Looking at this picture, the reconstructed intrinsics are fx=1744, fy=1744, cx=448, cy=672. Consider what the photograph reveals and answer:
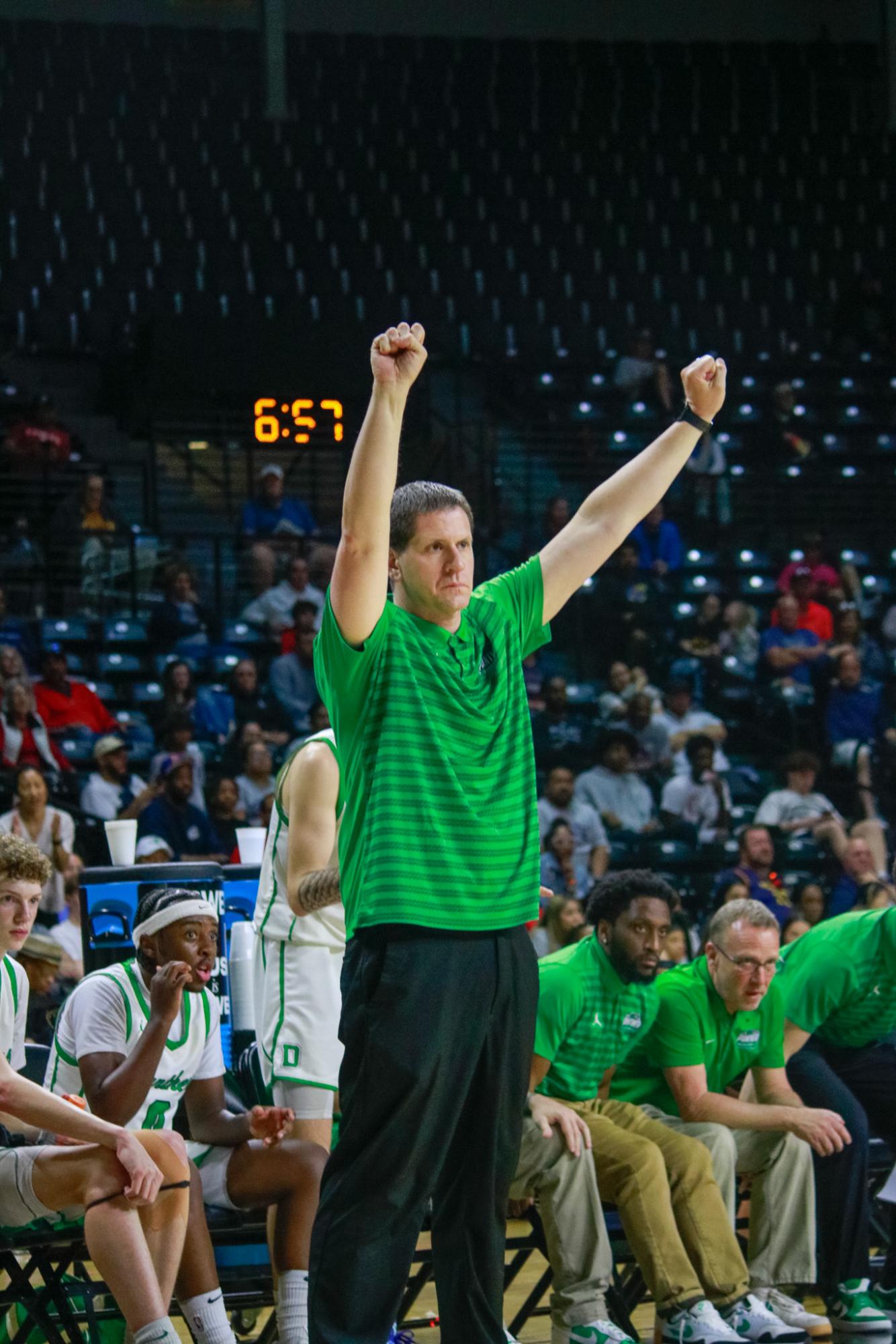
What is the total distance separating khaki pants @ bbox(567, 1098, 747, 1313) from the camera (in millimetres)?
4188

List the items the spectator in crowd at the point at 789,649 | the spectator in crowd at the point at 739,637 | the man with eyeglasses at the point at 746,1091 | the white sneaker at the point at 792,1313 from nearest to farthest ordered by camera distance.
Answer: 1. the white sneaker at the point at 792,1313
2. the man with eyeglasses at the point at 746,1091
3. the spectator in crowd at the point at 789,649
4. the spectator in crowd at the point at 739,637

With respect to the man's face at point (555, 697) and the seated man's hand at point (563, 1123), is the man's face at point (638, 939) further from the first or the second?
the man's face at point (555, 697)

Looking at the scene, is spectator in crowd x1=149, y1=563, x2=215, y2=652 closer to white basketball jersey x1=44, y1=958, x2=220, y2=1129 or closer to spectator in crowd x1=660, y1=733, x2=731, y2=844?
spectator in crowd x1=660, y1=733, x2=731, y2=844

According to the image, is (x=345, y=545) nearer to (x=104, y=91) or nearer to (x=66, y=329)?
(x=66, y=329)

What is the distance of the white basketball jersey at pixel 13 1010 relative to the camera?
4035 mm

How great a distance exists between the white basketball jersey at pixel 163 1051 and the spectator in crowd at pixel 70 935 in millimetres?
3223

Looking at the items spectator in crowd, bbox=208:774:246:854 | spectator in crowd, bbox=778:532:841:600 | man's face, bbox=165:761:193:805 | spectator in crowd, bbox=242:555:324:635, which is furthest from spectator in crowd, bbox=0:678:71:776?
spectator in crowd, bbox=778:532:841:600

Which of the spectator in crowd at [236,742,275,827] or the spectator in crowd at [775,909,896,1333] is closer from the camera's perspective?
the spectator in crowd at [775,909,896,1333]

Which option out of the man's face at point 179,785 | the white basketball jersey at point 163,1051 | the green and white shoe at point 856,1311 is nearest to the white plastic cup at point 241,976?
the white basketball jersey at point 163,1051

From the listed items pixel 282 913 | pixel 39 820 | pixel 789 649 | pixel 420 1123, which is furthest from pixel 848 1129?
pixel 789 649

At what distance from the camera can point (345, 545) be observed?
7.77ft

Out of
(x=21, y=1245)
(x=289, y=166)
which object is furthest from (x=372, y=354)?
(x=289, y=166)

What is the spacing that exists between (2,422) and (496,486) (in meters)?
3.68

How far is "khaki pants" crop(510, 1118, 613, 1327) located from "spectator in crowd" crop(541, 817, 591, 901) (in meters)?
4.83
